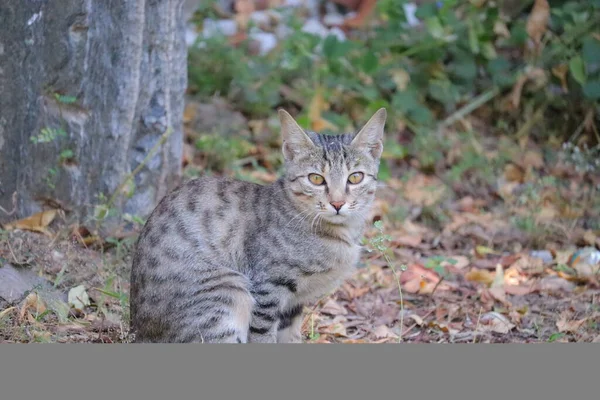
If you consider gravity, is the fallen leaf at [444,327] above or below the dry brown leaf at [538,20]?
below

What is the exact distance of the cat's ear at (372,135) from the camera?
4.98 metres

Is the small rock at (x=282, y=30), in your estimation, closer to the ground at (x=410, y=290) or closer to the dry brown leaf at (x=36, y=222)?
the ground at (x=410, y=290)

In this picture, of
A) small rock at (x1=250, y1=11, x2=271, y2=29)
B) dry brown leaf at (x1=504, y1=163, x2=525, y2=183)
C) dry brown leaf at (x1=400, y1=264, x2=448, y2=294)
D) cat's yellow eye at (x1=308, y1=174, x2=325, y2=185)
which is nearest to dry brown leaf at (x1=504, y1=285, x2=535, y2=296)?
dry brown leaf at (x1=400, y1=264, x2=448, y2=294)

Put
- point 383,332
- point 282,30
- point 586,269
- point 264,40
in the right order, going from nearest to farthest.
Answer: point 383,332 < point 586,269 < point 264,40 < point 282,30

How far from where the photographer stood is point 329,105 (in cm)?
870

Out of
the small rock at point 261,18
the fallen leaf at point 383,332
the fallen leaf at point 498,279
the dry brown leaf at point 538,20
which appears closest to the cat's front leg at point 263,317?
the fallen leaf at point 383,332

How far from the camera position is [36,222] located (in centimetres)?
571

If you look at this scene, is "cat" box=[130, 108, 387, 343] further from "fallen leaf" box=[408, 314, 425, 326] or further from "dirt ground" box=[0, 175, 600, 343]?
"fallen leaf" box=[408, 314, 425, 326]

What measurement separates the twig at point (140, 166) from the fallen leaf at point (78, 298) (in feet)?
2.59

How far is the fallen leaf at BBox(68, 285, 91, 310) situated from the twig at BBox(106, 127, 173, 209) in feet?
2.59

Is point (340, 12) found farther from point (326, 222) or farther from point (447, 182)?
point (326, 222)

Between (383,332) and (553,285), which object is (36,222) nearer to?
(383,332)

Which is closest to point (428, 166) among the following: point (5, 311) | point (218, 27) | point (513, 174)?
point (513, 174)

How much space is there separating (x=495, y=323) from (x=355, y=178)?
136 centimetres
